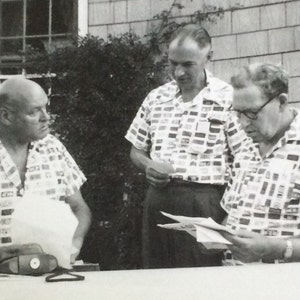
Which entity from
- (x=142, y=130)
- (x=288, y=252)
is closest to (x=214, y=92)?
(x=142, y=130)

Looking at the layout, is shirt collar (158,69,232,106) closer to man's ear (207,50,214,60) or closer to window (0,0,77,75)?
man's ear (207,50,214,60)

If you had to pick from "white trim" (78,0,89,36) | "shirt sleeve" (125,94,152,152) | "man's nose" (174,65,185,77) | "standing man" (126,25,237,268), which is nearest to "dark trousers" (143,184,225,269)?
"standing man" (126,25,237,268)

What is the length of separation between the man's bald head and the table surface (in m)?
0.43

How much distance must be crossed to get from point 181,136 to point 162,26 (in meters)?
0.23

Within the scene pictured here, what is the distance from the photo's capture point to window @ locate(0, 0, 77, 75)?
145cm

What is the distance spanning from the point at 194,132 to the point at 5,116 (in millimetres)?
364

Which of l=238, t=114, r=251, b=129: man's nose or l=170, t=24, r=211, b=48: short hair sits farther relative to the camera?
l=170, t=24, r=211, b=48: short hair

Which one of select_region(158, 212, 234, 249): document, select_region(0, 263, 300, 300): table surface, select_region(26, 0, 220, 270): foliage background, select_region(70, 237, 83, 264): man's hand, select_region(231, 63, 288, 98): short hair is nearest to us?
select_region(0, 263, 300, 300): table surface

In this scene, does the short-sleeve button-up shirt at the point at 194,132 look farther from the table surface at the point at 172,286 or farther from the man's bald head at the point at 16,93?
the table surface at the point at 172,286

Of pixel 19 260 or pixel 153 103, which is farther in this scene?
pixel 153 103

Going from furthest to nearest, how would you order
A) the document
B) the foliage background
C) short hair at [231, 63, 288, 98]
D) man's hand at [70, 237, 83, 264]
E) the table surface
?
the foliage background < man's hand at [70, 237, 83, 264] < short hair at [231, 63, 288, 98] < the document < the table surface

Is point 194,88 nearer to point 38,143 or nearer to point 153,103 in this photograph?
point 153,103

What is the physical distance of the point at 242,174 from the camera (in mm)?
1213

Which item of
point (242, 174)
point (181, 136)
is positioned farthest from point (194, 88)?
point (242, 174)
